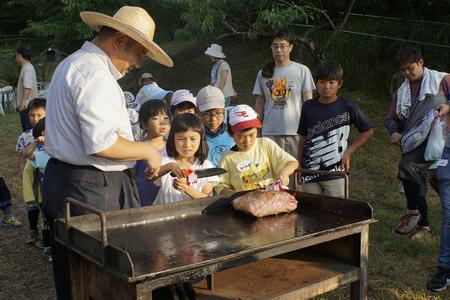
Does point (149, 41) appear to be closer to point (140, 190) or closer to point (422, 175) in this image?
point (140, 190)

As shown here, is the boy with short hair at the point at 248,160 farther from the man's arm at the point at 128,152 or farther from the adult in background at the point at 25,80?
the adult in background at the point at 25,80

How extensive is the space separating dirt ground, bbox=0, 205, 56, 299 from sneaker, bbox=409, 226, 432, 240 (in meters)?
3.01

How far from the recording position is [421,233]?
4.62 meters

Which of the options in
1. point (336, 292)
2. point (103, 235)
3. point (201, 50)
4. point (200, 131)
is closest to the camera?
point (103, 235)

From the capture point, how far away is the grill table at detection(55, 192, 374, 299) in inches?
77.7

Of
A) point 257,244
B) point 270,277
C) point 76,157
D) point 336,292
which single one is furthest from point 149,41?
point 336,292

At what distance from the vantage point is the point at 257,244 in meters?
2.24

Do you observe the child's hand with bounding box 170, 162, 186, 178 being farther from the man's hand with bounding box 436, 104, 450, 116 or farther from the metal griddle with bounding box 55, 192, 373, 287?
the man's hand with bounding box 436, 104, 450, 116

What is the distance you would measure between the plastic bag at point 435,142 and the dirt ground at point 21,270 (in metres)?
3.11

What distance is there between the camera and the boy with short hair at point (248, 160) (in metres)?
3.33

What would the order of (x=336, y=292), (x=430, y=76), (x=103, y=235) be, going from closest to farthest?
(x=103, y=235) < (x=336, y=292) < (x=430, y=76)

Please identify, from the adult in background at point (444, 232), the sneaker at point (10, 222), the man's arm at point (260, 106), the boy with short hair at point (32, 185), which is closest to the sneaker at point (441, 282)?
the adult in background at point (444, 232)

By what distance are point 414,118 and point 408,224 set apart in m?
1.01

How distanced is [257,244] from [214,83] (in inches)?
274
